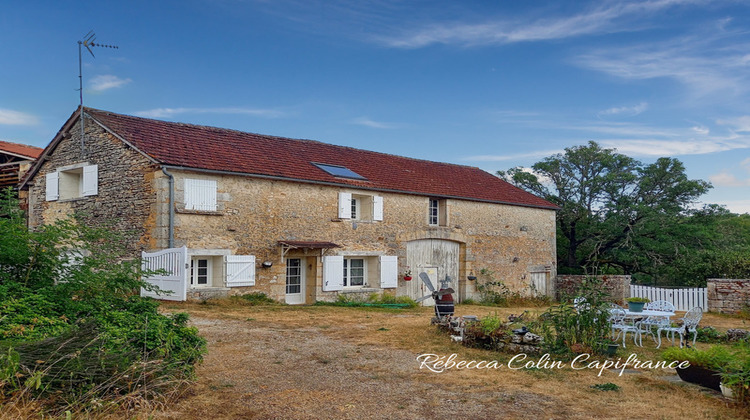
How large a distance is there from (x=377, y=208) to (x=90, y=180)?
27.3 feet

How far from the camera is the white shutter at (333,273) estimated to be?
16.6 meters

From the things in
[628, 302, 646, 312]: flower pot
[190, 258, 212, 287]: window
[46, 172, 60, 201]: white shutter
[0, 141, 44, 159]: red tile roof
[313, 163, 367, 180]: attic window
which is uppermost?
[0, 141, 44, 159]: red tile roof

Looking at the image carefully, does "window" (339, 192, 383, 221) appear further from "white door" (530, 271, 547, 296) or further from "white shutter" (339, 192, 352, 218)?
"white door" (530, 271, 547, 296)

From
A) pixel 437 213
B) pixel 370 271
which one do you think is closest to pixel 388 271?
pixel 370 271

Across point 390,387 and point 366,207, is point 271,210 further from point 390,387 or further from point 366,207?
point 390,387

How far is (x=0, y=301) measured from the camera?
19.4 ft

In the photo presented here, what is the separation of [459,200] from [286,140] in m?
A: 6.36

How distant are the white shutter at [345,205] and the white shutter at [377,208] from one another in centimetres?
87

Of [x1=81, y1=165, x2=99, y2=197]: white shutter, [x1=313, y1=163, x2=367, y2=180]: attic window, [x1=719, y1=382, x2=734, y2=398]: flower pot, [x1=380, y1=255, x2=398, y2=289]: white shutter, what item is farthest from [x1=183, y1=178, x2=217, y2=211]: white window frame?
[x1=719, y1=382, x2=734, y2=398]: flower pot

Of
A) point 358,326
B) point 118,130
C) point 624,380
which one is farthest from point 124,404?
point 118,130

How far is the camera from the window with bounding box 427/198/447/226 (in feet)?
65.6

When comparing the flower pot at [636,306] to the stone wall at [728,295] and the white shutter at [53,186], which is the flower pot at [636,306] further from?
the white shutter at [53,186]

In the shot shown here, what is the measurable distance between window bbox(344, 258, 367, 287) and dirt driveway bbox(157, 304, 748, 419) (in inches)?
300

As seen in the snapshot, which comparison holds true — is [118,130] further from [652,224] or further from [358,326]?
[652,224]
